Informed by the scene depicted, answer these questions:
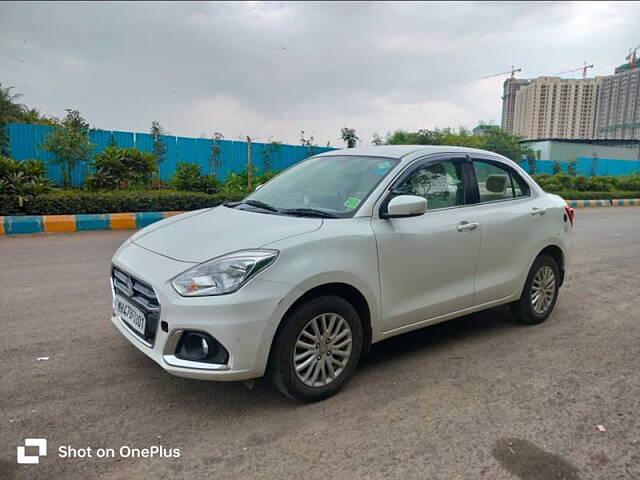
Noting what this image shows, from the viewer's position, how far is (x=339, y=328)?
302 centimetres

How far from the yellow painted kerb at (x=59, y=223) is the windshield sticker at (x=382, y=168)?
779 cm

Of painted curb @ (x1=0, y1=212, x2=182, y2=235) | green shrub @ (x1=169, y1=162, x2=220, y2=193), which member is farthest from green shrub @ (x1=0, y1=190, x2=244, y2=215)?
green shrub @ (x1=169, y1=162, x2=220, y2=193)

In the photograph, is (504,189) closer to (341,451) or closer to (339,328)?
(339,328)

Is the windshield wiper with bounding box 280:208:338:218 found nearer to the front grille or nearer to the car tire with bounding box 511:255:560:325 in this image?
the front grille

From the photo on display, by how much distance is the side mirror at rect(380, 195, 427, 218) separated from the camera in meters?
3.20

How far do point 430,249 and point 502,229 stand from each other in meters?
0.90

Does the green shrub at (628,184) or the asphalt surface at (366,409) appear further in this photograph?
the green shrub at (628,184)

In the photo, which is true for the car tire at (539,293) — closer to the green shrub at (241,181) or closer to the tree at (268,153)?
the green shrub at (241,181)

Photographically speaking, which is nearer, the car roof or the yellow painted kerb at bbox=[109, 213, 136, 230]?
the car roof

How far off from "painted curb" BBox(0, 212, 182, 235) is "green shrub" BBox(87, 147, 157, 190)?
95.5 inches

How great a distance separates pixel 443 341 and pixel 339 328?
1458 mm

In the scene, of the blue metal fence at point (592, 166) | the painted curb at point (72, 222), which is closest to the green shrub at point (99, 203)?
the painted curb at point (72, 222)

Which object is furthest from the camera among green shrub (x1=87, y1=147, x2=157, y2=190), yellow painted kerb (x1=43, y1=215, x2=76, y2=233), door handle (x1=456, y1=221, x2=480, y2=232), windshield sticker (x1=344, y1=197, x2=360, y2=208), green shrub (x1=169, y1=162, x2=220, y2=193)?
green shrub (x1=169, y1=162, x2=220, y2=193)

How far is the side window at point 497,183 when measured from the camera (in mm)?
4086
